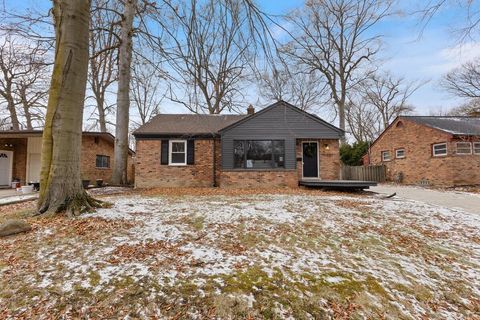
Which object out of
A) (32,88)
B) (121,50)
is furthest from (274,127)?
(32,88)

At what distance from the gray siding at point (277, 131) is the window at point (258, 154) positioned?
0.69 ft

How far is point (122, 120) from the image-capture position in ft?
41.1

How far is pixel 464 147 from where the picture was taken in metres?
14.8

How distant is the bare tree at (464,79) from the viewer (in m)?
19.3

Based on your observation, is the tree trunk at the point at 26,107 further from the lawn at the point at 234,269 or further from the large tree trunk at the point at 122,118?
the lawn at the point at 234,269

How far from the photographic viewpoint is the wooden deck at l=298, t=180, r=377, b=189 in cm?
1066

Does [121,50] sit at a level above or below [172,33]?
above

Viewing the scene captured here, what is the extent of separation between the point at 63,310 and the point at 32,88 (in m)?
22.0

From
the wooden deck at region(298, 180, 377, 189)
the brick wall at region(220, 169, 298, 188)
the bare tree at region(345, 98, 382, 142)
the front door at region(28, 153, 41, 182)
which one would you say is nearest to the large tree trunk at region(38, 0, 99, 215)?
the brick wall at region(220, 169, 298, 188)

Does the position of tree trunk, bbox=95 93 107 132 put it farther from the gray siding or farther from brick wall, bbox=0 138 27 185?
the gray siding

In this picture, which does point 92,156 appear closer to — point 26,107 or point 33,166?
point 33,166

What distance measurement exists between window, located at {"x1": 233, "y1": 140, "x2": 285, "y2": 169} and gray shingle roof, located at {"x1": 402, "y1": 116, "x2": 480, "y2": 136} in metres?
10.9

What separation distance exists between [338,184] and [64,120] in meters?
10.1

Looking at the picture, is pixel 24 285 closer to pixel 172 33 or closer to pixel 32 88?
pixel 172 33
